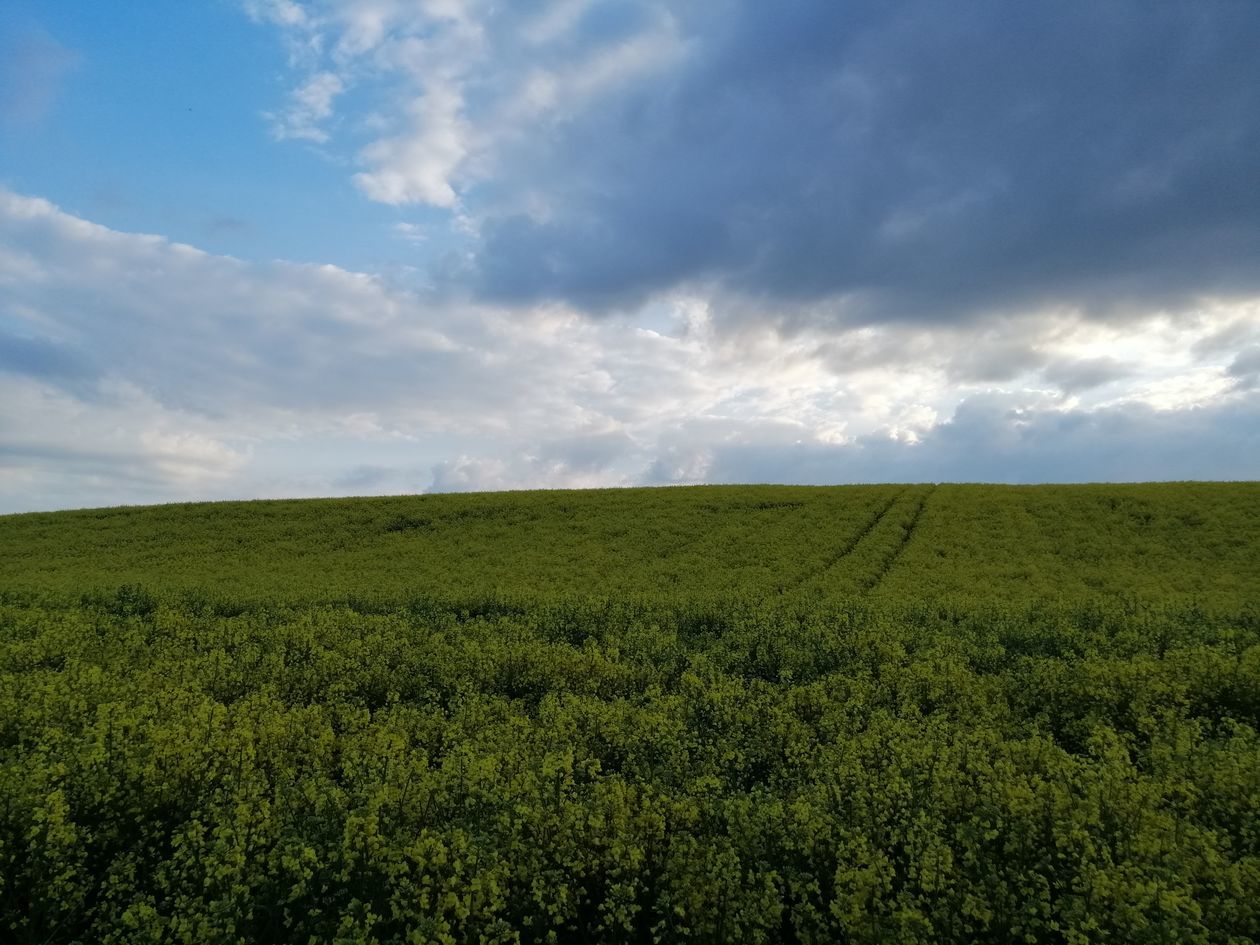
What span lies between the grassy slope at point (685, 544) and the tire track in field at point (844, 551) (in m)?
0.13

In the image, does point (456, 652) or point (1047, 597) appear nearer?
point (456, 652)

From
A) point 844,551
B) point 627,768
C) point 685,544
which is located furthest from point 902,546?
point 627,768

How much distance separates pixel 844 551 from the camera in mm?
39906

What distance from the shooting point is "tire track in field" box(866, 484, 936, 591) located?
3491 centimetres

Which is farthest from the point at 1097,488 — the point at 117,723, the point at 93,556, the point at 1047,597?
the point at 93,556

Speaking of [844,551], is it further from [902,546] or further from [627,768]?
[627,768]

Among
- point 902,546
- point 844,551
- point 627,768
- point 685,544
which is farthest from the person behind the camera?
point 685,544

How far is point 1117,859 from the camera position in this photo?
832cm

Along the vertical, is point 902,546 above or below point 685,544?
below

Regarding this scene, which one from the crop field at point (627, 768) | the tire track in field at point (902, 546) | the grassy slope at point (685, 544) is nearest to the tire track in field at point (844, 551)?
the grassy slope at point (685, 544)

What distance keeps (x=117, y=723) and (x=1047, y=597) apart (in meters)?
32.4

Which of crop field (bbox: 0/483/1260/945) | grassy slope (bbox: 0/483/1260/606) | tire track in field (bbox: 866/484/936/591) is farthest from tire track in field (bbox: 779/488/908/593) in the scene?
crop field (bbox: 0/483/1260/945)

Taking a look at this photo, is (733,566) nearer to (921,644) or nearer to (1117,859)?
(921,644)

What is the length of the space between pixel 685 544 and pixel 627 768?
31548mm
